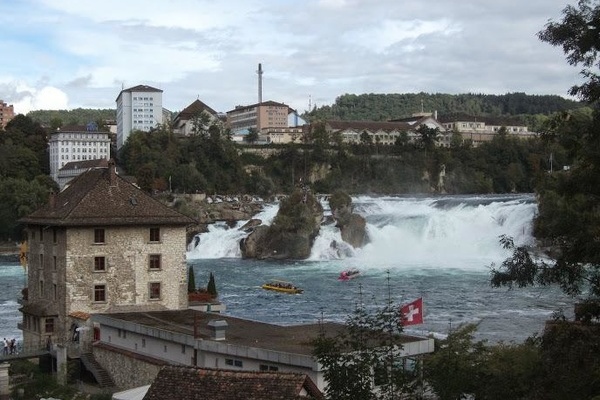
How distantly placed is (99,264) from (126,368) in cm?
526

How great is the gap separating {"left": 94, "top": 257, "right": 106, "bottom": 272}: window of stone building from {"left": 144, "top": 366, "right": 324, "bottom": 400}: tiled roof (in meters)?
17.1

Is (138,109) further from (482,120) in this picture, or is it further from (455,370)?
(455,370)

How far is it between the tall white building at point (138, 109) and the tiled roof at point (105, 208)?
10608cm

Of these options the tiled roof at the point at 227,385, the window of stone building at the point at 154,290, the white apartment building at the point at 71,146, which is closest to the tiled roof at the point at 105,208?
the window of stone building at the point at 154,290

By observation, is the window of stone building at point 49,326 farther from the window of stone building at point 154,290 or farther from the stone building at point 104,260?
the window of stone building at point 154,290

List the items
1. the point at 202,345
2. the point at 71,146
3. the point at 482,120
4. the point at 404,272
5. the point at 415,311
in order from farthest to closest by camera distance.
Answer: the point at 482,120
the point at 71,146
the point at 404,272
the point at 415,311
the point at 202,345

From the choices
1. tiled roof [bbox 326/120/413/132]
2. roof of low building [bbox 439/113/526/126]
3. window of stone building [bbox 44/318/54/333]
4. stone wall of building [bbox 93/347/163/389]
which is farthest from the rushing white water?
roof of low building [bbox 439/113/526/126]

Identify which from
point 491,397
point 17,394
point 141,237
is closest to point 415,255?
point 141,237

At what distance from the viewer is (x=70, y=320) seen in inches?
1273

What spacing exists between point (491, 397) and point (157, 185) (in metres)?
96.0

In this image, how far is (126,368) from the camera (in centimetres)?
2855

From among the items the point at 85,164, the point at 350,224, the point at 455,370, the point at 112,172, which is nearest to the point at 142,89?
the point at 85,164

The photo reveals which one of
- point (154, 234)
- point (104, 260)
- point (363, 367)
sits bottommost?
point (363, 367)

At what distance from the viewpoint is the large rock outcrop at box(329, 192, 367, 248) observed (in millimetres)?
87500
